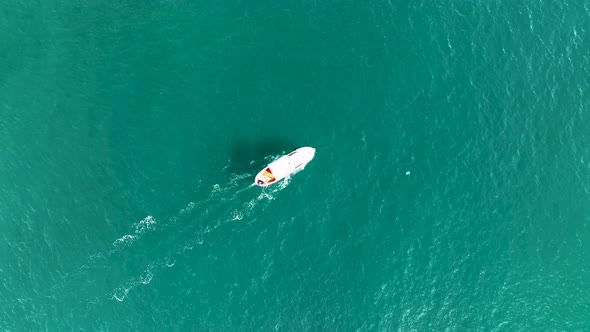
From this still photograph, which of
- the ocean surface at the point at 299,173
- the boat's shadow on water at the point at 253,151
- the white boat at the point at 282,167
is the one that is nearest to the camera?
the ocean surface at the point at 299,173

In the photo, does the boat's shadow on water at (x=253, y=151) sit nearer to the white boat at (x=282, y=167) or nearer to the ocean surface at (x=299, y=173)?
the ocean surface at (x=299, y=173)

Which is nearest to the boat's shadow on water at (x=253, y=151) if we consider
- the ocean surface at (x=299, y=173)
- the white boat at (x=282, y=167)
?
the ocean surface at (x=299, y=173)

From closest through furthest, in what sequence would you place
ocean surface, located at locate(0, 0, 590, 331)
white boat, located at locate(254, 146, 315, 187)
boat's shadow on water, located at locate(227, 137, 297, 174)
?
ocean surface, located at locate(0, 0, 590, 331) → white boat, located at locate(254, 146, 315, 187) → boat's shadow on water, located at locate(227, 137, 297, 174)

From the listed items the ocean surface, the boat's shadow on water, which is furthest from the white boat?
the boat's shadow on water

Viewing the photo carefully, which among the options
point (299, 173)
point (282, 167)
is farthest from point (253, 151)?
point (299, 173)

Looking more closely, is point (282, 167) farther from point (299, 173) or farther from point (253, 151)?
point (253, 151)

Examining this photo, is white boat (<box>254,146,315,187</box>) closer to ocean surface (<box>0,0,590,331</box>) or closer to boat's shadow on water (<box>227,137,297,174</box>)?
ocean surface (<box>0,0,590,331</box>)
